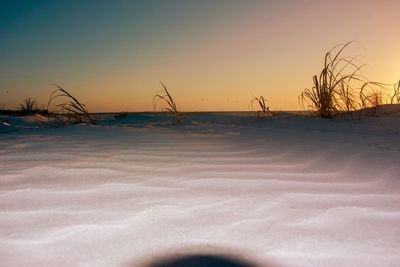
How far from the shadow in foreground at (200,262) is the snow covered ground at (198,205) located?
0.03 metres

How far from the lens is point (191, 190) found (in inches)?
58.3

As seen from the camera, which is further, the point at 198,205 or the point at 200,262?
the point at 198,205

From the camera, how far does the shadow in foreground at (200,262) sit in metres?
0.92

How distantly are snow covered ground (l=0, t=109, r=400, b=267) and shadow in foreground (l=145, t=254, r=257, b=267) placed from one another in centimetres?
3

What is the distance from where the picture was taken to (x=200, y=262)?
94 centimetres

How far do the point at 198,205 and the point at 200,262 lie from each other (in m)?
0.39

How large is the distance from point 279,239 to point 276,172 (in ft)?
2.44

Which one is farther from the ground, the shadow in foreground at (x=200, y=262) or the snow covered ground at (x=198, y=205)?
the snow covered ground at (x=198, y=205)

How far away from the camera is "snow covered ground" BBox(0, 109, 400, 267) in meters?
1.00

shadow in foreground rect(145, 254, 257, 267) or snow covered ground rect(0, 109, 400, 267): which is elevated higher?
snow covered ground rect(0, 109, 400, 267)

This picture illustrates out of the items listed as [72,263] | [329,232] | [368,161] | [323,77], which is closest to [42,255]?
[72,263]

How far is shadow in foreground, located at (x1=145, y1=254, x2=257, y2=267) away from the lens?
0.92 m

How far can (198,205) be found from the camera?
131 centimetres

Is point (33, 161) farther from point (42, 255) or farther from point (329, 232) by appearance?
point (329, 232)
